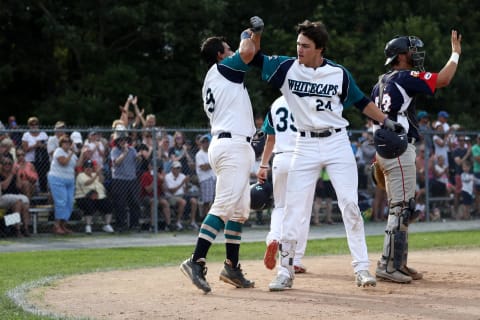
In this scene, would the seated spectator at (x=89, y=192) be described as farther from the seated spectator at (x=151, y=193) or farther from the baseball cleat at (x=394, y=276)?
the baseball cleat at (x=394, y=276)

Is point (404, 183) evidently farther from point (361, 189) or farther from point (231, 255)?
point (361, 189)

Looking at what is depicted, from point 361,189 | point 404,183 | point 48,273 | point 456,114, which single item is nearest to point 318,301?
point 404,183

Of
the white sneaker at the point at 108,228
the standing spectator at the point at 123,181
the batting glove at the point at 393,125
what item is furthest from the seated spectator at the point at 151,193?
the batting glove at the point at 393,125

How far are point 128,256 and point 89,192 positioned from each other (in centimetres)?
428

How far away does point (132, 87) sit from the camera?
28734mm

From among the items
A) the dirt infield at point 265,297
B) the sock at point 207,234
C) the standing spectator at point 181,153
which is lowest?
the dirt infield at point 265,297

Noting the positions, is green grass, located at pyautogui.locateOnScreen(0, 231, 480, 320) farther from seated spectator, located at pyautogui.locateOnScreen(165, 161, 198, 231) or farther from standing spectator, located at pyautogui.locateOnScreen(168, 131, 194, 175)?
standing spectator, located at pyautogui.locateOnScreen(168, 131, 194, 175)

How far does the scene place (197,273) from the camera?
8.62 meters

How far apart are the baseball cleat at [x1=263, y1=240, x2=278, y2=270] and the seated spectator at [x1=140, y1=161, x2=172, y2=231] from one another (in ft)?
28.9

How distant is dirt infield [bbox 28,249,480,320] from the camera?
7.29 metres

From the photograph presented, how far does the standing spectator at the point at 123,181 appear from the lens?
17594 mm

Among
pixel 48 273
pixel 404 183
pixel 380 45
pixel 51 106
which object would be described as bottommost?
pixel 48 273

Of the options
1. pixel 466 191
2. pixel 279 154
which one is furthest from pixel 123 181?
pixel 466 191

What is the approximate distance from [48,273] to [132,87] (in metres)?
18.2
